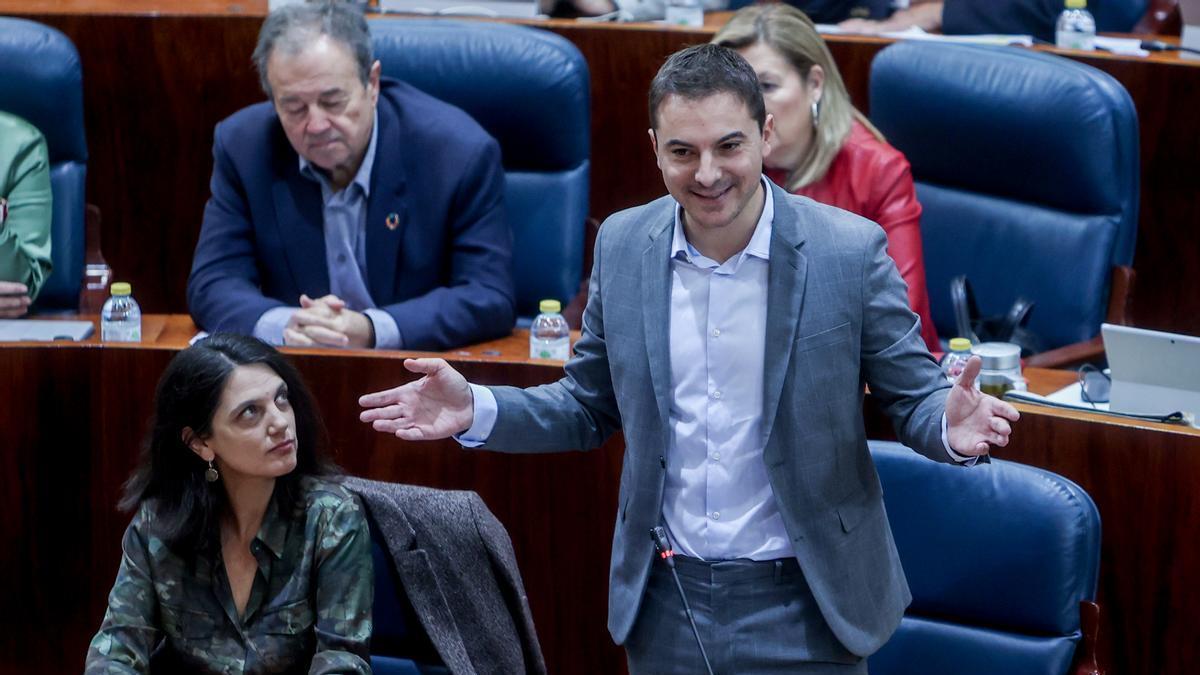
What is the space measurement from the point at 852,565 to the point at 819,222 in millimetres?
312

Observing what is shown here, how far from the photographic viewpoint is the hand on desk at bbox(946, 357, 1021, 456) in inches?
54.1

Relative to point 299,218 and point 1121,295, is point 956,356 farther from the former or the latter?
point 299,218

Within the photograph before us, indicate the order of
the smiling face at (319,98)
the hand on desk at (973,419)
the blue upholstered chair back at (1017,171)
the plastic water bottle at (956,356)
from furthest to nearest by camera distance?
the blue upholstered chair back at (1017,171)
the smiling face at (319,98)
the plastic water bottle at (956,356)
the hand on desk at (973,419)

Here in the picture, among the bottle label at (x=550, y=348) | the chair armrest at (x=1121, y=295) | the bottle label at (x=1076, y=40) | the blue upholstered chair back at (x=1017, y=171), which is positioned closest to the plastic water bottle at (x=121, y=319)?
the bottle label at (x=550, y=348)

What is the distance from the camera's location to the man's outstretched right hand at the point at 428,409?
1556 millimetres

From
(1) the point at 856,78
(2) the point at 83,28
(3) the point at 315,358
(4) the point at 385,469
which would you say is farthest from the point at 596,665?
(2) the point at 83,28

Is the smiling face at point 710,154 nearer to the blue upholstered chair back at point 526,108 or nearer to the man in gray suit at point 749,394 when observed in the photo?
the man in gray suit at point 749,394

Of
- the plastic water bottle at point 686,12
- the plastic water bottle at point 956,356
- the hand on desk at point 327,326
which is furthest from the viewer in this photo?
the plastic water bottle at point 686,12

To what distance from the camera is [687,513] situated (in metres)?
1.50

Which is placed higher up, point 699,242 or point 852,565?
point 699,242

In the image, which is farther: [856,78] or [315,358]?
[856,78]

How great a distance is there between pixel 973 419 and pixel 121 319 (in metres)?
1.41

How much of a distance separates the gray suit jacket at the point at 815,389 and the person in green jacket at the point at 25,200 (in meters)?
1.36

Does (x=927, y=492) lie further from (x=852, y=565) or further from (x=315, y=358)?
(x=315, y=358)
